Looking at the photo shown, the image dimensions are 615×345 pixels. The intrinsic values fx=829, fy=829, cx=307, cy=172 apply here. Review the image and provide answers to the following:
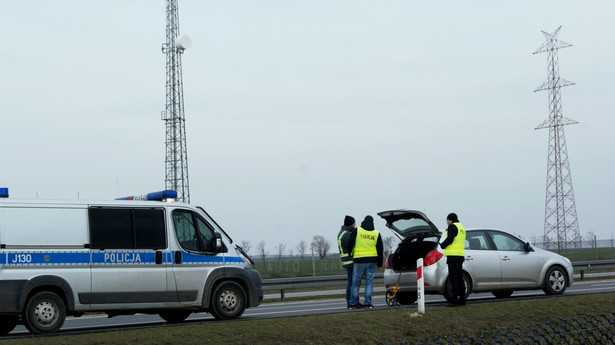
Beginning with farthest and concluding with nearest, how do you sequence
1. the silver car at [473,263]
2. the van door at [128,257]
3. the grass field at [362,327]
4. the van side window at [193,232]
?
the silver car at [473,263] < the van side window at [193,232] < the van door at [128,257] < the grass field at [362,327]

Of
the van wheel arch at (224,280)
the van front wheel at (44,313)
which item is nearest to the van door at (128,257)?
the van front wheel at (44,313)

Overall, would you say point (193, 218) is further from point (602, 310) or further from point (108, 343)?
point (602, 310)

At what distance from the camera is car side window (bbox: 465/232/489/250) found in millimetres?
17094

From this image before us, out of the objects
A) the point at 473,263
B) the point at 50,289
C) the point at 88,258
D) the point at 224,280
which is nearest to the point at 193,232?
the point at 224,280

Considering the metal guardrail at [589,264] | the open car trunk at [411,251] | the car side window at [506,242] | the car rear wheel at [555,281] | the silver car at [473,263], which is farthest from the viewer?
the metal guardrail at [589,264]

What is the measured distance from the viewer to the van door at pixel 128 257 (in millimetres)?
13352

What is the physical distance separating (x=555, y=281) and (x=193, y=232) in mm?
8203

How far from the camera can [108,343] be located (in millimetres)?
11234

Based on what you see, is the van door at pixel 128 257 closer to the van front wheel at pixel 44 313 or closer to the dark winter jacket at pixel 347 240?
the van front wheel at pixel 44 313

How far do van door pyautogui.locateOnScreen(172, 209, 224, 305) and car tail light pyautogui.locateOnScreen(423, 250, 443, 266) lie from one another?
4236mm

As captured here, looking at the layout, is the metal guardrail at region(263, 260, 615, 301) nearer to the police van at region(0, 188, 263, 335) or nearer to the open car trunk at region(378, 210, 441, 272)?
the open car trunk at region(378, 210, 441, 272)

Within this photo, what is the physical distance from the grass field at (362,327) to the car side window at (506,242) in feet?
5.26

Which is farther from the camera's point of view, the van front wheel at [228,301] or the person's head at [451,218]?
the person's head at [451,218]

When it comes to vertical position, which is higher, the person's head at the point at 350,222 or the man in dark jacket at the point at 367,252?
the person's head at the point at 350,222
